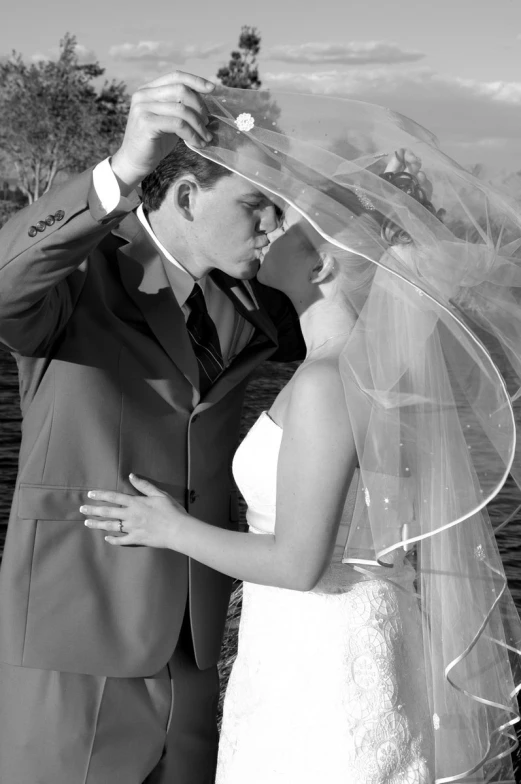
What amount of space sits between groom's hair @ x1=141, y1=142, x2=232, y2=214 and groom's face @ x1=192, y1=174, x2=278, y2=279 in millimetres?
25

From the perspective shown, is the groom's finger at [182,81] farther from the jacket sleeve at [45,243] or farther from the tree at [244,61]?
the tree at [244,61]

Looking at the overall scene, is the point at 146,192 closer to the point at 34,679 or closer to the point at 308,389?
the point at 308,389

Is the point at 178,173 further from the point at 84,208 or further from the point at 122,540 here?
the point at 122,540

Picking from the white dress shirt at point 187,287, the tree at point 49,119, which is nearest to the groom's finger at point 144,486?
the white dress shirt at point 187,287

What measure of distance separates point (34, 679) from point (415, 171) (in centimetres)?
161

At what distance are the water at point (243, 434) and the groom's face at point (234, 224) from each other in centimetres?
→ 66

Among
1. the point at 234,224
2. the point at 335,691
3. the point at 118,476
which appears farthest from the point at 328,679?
the point at 234,224

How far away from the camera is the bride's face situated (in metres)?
2.38

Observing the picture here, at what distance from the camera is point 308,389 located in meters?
2.22

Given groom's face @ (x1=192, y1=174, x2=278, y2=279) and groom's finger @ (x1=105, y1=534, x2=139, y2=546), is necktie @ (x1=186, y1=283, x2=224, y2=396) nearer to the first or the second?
groom's face @ (x1=192, y1=174, x2=278, y2=279)

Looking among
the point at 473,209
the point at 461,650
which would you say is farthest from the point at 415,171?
the point at 461,650

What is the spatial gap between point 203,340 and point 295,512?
0.74 m

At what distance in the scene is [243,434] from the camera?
9180 mm

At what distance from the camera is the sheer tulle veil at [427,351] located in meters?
2.08
